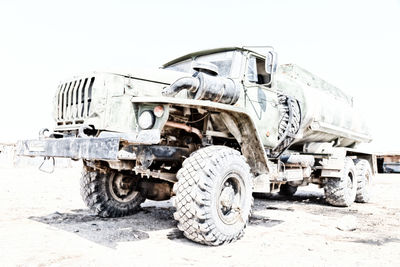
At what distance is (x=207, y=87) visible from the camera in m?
3.90

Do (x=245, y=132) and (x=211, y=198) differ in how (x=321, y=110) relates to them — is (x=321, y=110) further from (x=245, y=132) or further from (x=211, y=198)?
(x=211, y=198)

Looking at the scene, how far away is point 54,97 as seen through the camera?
4535 mm

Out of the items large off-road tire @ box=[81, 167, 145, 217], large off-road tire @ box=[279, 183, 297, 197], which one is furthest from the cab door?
large off-road tire @ box=[279, 183, 297, 197]

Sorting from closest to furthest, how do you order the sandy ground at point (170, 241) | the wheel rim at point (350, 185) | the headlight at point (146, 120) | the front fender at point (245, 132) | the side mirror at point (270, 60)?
the sandy ground at point (170, 241) < the headlight at point (146, 120) < the front fender at point (245, 132) < the side mirror at point (270, 60) < the wheel rim at point (350, 185)

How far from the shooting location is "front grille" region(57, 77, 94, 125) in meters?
3.98

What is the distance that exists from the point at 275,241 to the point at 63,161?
16785 mm

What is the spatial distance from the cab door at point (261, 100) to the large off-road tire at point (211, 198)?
1096 mm

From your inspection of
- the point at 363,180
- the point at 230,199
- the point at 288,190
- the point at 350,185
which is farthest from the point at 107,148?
the point at 288,190

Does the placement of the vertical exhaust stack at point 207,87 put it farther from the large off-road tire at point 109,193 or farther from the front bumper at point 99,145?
the large off-road tire at point 109,193

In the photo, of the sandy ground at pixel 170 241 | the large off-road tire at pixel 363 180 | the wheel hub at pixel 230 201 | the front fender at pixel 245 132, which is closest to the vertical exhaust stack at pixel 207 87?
the front fender at pixel 245 132

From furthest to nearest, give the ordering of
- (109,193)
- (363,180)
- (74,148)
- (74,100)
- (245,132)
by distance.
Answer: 1. (363,180)
2. (109,193)
3. (245,132)
4. (74,100)
5. (74,148)

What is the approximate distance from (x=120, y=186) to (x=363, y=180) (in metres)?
6.25

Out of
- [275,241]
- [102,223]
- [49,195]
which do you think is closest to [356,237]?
[275,241]

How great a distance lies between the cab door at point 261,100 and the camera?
5.11 metres
